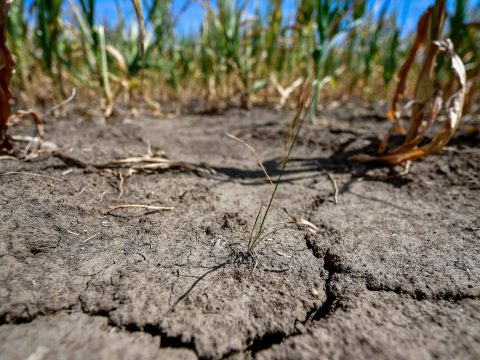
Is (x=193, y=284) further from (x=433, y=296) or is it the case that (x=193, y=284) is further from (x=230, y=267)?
(x=433, y=296)

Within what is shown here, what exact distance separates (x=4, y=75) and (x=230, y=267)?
0.90 metres

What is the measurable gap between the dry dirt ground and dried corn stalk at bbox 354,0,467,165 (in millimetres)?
113

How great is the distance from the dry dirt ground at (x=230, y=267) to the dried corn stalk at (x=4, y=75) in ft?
0.43

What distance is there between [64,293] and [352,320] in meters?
0.50

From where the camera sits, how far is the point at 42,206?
0.70m

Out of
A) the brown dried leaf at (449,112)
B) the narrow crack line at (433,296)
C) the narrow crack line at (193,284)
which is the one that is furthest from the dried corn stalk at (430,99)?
the narrow crack line at (193,284)

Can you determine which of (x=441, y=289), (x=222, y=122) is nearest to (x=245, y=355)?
(x=441, y=289)

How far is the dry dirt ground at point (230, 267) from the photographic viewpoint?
0.45 metres

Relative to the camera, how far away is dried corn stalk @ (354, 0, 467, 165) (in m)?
0.93

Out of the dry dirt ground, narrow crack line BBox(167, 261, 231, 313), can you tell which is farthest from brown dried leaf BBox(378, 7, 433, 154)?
narrow crack line BBox(167, 261, 231, 313)

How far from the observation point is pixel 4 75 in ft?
2.88

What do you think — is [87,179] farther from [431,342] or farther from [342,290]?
[431,342]

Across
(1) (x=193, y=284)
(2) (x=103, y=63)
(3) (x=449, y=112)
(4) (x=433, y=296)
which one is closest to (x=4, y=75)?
(2) (x=103, y=63)

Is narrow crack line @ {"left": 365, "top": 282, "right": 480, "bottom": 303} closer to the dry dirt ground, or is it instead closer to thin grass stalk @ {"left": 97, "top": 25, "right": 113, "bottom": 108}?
the dry dirt ground
